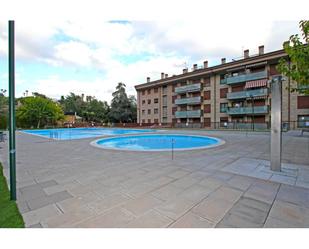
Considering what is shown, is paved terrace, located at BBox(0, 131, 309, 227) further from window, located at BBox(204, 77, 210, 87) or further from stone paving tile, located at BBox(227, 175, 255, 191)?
window, located at BBox(204, 77, 210, 87)

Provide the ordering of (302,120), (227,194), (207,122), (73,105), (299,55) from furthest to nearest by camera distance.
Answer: (73,105) → (207,122) → (302,120) → (299,55) → (227,194)

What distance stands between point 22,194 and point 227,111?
2830 cm

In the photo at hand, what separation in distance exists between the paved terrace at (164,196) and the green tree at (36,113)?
35.0m

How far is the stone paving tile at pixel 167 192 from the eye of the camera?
3.15 metres

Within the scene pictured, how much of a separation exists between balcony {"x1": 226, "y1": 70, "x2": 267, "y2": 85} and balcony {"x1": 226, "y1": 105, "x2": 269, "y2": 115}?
4224mm

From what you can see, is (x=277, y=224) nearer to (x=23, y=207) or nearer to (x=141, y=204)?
(x=141, y=204)

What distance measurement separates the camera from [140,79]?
45.2 m

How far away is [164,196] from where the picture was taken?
10.5 feet

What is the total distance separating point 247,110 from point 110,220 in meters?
26.9

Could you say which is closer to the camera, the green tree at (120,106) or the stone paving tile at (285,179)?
the stone paving tile at (285,179)

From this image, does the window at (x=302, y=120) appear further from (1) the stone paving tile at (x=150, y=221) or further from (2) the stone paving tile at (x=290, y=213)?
(1) the stone paving tile at (x=150, y=221)

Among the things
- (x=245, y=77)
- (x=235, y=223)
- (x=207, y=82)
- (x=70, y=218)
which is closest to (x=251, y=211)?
(x=235, y=223)

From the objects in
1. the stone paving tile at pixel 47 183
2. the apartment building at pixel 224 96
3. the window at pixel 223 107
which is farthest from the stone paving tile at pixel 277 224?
the window at pixel 223 107

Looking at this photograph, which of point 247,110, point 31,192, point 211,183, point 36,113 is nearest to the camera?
point 31,192
